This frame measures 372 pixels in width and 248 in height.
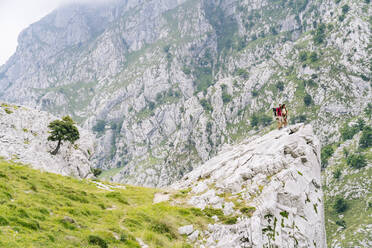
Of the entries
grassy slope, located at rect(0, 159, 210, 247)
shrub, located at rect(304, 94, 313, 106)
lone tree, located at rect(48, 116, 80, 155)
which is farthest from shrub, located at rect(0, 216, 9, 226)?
shrub, located at rect(304, 94, 313, 106)

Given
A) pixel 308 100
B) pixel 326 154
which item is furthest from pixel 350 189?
pixel 308 100

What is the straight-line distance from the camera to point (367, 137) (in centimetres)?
12888

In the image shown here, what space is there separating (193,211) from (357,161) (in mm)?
125899

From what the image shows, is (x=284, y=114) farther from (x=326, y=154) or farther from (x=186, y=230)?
(x=326, y=154)

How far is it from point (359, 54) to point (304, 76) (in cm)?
3889

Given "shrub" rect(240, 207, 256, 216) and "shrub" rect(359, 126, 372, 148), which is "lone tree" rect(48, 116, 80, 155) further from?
"shrub" rect(359, 126, 372, 148)

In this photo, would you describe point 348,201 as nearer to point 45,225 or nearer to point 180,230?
point 180,230

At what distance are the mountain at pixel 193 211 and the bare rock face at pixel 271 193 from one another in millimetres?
97

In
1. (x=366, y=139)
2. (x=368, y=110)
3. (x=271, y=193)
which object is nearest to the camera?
(x=271, y=193)

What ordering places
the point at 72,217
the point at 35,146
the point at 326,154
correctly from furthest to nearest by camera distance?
the point at 326,154 → the point at 35,146 → the point at 72,217

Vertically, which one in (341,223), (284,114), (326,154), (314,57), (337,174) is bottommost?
(341,223)

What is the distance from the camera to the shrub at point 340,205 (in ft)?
343

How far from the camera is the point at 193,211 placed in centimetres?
2345

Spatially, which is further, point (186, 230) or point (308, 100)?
point (308, 100)
